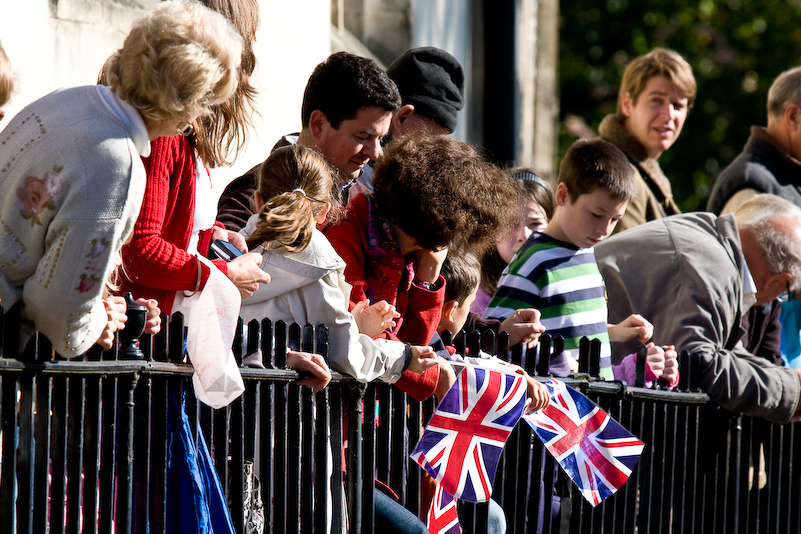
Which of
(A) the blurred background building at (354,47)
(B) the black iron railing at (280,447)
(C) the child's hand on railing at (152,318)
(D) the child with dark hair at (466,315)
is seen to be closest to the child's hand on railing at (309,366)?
(B) the black iron railing at (280,447)

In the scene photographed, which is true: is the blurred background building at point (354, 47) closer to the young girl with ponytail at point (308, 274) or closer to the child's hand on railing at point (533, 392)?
the young girl with ponytail at point (308, 274)

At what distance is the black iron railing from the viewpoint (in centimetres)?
272

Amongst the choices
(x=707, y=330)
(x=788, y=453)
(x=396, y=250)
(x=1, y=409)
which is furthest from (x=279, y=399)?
(x=788, y=453)

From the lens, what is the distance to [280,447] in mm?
3422

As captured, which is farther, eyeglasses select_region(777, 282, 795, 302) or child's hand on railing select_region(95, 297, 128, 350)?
eyeglasses select_region(777, 282, 795, 302)

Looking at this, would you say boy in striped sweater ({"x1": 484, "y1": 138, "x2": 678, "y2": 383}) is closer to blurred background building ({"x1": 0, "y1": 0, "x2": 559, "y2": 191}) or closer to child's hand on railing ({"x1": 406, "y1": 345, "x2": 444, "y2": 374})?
blurred background building ({"x1": 0, "y1": 0, "x2": 559, "y2": 191})

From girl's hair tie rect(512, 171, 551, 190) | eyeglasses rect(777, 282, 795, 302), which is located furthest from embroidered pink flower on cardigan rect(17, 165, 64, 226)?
eyeglasses rect(777, 282, 795, 302)

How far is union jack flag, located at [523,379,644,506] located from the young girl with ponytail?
2.67 ft

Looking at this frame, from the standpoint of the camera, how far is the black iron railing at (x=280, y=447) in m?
2.72

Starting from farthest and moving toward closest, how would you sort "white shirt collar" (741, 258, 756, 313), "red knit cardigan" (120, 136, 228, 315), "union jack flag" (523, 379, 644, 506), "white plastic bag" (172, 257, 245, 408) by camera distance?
1. "white shirt collar" (741, 258, 756, 313)
2. "union jack flag" (523, 379, 644, 506)
3. "red knit cardigan" (120, 136, 228, 315)
4. "white plastic bag" (172, 257, 245, 408)

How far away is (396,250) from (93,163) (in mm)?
1366

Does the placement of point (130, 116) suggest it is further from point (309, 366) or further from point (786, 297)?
point (786, 297)

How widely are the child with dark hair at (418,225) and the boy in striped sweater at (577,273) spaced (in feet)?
2.76

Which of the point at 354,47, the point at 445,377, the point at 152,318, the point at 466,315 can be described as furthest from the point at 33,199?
the point at 354,47
